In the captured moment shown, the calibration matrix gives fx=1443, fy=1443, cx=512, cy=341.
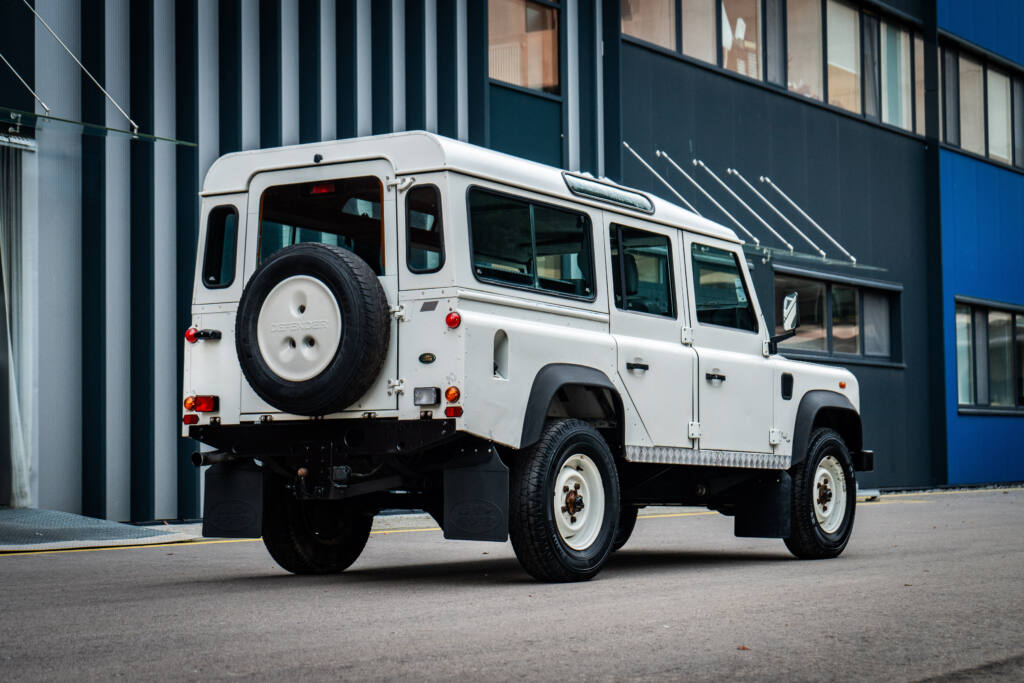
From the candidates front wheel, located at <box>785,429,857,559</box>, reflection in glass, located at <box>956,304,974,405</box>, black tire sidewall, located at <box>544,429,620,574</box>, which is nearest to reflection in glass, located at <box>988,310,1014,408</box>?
reflection in glass, located at <box>956,304,974,405</box>

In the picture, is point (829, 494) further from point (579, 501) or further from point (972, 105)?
point (972, 105)

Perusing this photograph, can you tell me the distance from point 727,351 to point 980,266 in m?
20.4

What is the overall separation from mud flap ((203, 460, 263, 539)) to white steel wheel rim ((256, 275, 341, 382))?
82cm

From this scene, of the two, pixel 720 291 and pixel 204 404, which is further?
pixel 720 291

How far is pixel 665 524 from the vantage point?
15.5m

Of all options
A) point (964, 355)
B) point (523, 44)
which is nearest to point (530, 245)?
point (523, 44)

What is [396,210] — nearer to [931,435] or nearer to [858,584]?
[858,584]

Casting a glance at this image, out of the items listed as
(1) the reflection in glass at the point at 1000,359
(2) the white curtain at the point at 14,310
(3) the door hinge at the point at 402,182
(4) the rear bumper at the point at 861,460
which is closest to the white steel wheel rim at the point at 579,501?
(3) the door hinge at the point at 402,182

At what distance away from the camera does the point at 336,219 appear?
8.73 meters

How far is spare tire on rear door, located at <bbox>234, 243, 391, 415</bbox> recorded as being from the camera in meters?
8.14

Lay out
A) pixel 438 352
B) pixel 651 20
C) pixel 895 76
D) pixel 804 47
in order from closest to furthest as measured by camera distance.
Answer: pixel 438 352, pixel 651 20, pixel 804 47, pixel 895 76

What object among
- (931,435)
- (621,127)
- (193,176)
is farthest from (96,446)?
(931,435)

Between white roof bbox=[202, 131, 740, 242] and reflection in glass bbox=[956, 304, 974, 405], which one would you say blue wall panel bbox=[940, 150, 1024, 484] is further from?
white roof bbox=[202, 131, 740, 242]

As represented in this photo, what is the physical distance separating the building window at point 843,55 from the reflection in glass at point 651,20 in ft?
15.3
